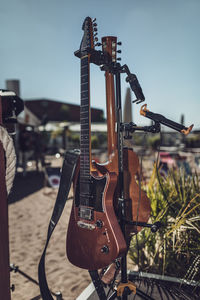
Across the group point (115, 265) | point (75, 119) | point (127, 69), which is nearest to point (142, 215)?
point (115, 265)

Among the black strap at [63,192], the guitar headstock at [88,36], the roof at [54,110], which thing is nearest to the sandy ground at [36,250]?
the black strap at [63,192]

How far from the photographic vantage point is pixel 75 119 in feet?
112

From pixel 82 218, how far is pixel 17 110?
3.50 feet

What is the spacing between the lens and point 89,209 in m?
1.93

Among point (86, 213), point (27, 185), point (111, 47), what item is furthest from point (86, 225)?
point (27, 185)

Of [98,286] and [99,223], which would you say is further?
[98,286]

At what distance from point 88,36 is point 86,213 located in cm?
143

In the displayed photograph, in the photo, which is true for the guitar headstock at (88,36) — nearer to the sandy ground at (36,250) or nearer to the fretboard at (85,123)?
the fretboard at (85,123)

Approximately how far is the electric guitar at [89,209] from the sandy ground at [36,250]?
585mm

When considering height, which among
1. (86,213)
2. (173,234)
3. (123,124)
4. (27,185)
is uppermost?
(123,124)

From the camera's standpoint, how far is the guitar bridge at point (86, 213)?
192 cm

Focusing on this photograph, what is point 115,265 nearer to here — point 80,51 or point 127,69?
point 127,69

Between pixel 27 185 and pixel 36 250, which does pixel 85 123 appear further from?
pixel 27 185

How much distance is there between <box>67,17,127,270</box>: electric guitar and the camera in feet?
5.92
